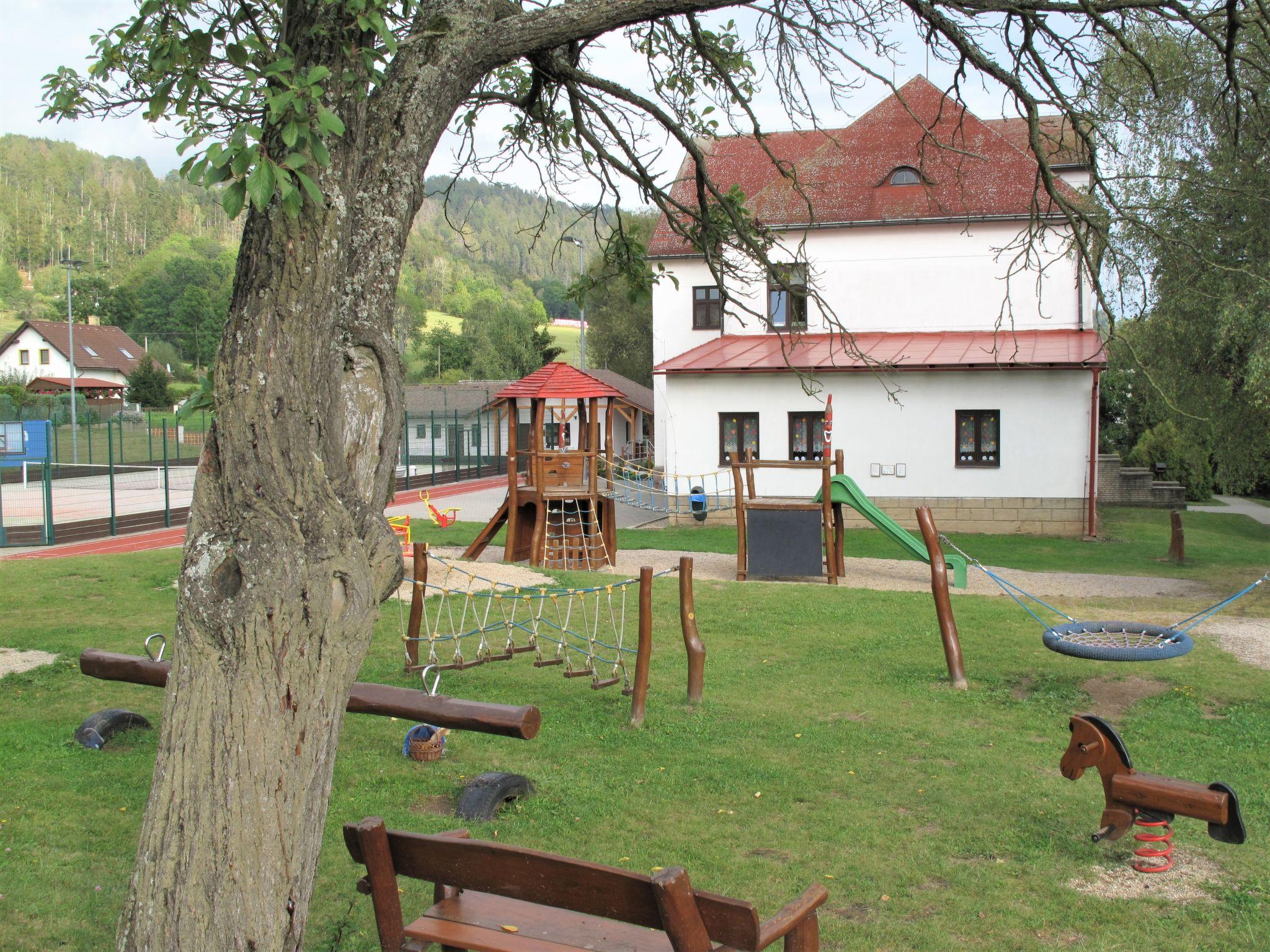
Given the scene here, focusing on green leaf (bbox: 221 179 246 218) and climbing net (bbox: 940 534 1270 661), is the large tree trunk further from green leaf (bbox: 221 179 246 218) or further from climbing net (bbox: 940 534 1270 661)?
climbing net (bbox: 940 534 1270 661)

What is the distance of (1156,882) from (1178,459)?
113 feet

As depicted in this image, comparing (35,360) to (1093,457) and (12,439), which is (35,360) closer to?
(12,439)

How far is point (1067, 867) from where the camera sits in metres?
5.73

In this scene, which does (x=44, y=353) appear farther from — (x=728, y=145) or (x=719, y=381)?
(x=719, y=381)

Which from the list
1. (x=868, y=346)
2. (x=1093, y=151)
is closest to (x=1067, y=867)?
(x=1093, y=151)

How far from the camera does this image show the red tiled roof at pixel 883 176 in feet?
93.2

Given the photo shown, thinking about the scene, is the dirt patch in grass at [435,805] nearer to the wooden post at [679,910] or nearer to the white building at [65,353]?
the wooden post at [679,910]

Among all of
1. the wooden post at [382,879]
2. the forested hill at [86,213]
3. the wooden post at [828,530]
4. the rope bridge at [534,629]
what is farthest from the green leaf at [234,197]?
the forested hill at [86,213]

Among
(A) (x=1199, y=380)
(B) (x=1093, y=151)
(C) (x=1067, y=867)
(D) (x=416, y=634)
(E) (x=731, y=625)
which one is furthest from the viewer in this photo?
(A) (x=1199, y=380)

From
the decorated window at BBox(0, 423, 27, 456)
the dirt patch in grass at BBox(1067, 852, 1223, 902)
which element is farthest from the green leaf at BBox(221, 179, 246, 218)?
the decorated window at BBox(0, 423, 27, 456)

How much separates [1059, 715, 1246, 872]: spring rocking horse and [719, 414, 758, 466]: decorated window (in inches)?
830

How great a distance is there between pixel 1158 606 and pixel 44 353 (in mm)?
94240

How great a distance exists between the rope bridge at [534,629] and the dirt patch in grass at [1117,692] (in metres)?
3.40

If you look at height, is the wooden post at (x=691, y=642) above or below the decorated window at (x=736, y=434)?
below
